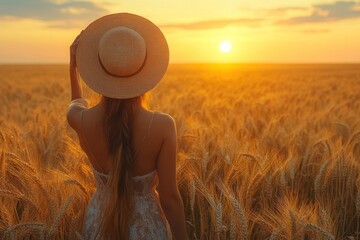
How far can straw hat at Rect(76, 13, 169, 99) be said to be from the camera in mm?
1674

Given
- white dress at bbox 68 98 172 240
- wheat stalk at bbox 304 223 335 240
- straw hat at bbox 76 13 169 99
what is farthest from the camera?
white dress at bbox 68 98 172 240

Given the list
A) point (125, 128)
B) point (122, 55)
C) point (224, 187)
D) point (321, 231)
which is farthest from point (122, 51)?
point (321, 231)

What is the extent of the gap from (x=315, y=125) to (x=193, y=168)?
280cm

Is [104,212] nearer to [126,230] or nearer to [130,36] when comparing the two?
[126,230]

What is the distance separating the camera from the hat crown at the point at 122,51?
1.67m

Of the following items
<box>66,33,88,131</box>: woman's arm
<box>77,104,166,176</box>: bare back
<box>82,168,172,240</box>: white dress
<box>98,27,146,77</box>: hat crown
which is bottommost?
<box>82,168,172,240</box>: white dress

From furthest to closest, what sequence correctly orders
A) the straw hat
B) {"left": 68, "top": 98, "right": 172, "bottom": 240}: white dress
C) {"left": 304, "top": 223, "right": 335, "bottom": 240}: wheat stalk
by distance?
{"left": 68, "top": 98, "right": 172, "bottom": 240}: white dress → the straw hat → {"left": 304, "top": 223, "right": 335, "bottom": 240}: wheat stalk

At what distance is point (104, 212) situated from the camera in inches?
71.1

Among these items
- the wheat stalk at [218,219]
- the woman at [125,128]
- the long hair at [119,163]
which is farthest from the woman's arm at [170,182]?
the wheat stalk at [218,219]

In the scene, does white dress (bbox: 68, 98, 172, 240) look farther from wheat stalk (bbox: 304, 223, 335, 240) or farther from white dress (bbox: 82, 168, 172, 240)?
wheat stalk (bbox: 304, 223, 335, 240)

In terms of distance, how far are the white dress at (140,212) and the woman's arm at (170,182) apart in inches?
3.6

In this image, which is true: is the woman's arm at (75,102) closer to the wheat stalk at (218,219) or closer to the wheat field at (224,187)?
the wheat field at (224,187)

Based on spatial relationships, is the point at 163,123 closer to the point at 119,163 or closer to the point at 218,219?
the point at 119,163


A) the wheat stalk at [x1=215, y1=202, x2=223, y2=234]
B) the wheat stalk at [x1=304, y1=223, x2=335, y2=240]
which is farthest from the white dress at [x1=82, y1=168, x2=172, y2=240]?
the wheat stalk at [x1=304, y1=223, x2=335, y2=240]
